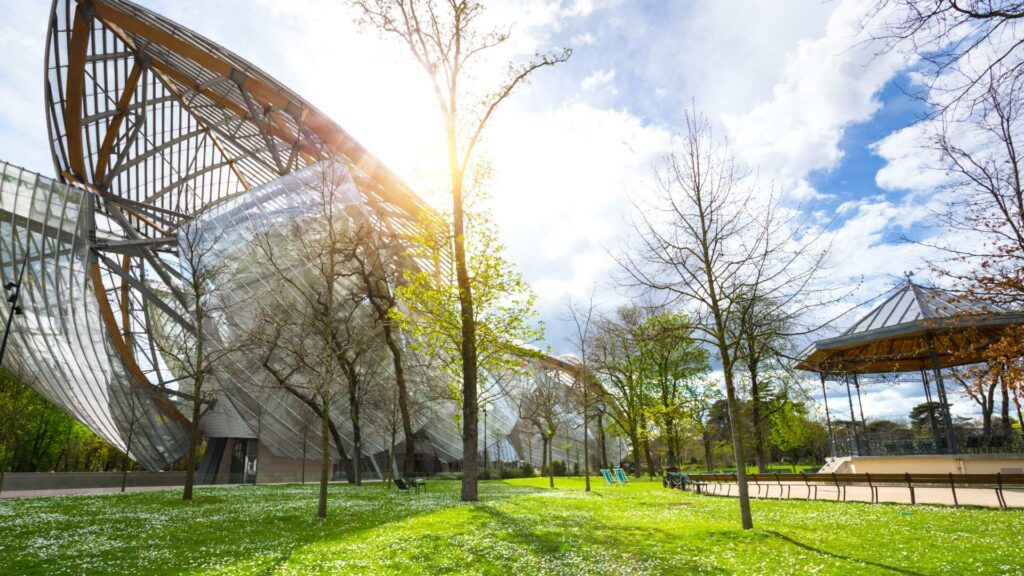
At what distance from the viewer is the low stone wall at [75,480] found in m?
28.9

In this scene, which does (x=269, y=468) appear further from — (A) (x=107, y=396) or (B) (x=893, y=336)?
(B) (x=893, y=336)

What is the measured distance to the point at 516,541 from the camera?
8.98 metres

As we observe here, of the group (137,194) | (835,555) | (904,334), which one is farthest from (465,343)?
(137,194)

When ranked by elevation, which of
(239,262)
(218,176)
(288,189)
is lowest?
(239,262)

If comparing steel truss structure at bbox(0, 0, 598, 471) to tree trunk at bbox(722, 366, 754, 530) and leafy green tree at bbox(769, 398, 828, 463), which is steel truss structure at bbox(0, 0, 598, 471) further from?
leafy green tree at bbox(769, 398, 828, 463)

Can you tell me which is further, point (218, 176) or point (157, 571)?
point (218, 176)

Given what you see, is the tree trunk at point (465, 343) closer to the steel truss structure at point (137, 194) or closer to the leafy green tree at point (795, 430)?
the steel truss structure at point (137, 194)

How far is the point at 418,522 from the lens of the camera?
36.7 feet

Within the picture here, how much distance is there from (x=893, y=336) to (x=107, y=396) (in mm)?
44402

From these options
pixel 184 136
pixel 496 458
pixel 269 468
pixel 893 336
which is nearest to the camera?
pixel 893 336

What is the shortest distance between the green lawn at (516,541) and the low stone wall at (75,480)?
830 inches

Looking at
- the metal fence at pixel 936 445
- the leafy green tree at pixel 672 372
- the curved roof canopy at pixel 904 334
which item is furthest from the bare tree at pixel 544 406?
the curved roof canopy at pixel 904 334

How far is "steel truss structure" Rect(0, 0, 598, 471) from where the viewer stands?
26391 mm

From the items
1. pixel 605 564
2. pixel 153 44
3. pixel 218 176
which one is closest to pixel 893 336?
pixel 605 564
